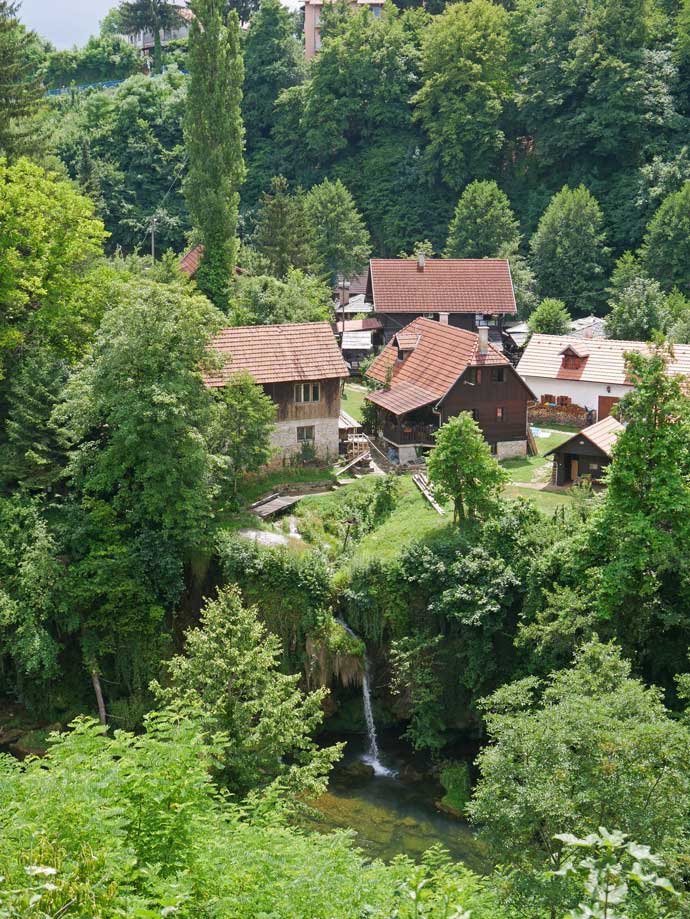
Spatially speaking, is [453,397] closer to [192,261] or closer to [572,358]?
[572,358]

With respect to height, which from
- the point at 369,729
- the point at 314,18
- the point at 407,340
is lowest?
the point at 369,729

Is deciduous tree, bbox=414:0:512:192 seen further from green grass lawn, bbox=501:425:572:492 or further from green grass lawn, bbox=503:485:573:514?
green grass lawn, bbox=503:485:573:514

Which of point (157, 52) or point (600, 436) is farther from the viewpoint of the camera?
point (157, 52)

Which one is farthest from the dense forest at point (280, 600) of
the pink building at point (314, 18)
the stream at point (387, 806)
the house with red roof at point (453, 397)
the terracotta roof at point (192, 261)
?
the pink building at point (314, 18)

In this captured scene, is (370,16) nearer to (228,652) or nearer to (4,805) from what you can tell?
(228,652)

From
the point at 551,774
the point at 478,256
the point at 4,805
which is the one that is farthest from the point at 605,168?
the point at 4,805

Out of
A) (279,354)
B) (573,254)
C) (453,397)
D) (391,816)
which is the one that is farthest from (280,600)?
(573,254)

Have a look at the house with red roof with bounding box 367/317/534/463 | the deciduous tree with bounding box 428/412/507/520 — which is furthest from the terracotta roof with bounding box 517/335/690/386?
the deciduous tree with bounding box 428/412/507/520

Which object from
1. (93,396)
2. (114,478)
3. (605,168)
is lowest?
(114,478)
